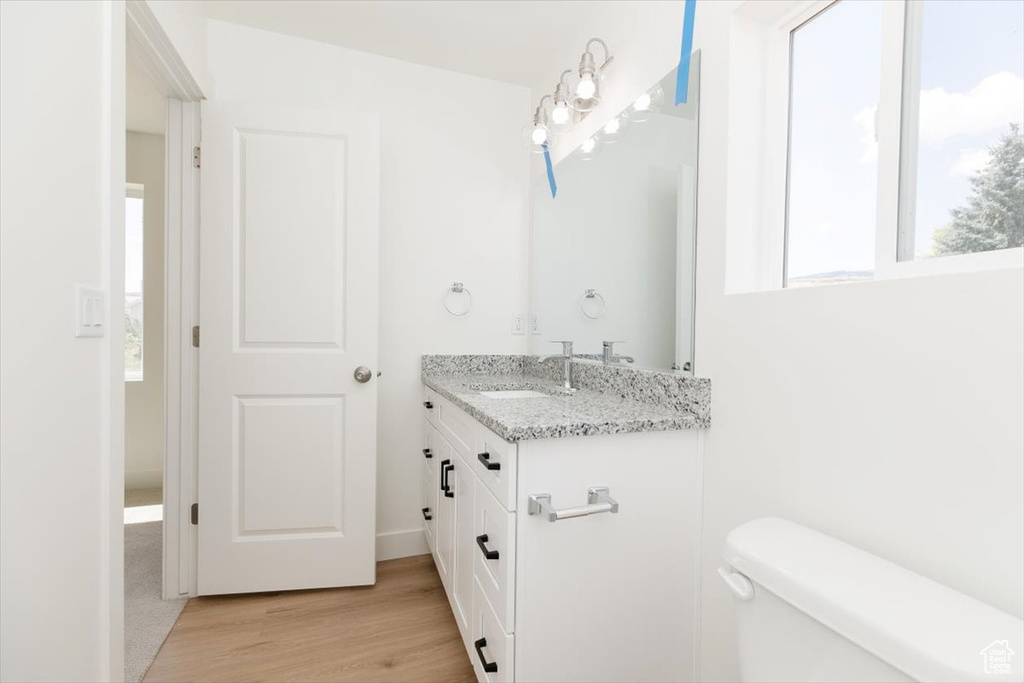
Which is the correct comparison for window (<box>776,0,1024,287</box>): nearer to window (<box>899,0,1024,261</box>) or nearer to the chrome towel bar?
window (<box>899,0,1024,261</box>)

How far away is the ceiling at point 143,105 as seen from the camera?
2.46 metres

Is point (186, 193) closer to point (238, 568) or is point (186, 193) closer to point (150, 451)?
point (238, 568)

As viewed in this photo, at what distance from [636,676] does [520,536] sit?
0.50 m

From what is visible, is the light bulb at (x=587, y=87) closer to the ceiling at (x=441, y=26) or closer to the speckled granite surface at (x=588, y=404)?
the ceiling at (x=441, y=26)

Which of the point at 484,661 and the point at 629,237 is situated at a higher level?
the point at 629,237

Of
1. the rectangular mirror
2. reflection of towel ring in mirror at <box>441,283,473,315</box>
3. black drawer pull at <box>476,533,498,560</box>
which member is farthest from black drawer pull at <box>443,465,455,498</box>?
reflection of towel ring in mirror at <box>441,283,473,315</box>

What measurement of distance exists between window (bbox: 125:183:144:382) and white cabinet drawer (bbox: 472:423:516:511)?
291 cm

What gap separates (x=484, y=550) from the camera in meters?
1.24

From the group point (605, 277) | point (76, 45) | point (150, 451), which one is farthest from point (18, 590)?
point (150, 451)

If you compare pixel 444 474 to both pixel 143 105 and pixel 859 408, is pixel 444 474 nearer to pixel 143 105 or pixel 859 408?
pixel 859 408

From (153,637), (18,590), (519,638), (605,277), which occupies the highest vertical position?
(605,277)

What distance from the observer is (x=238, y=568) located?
6.43 feet

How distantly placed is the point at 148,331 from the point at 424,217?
216 cm

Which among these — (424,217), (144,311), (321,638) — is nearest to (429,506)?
(321,638)
